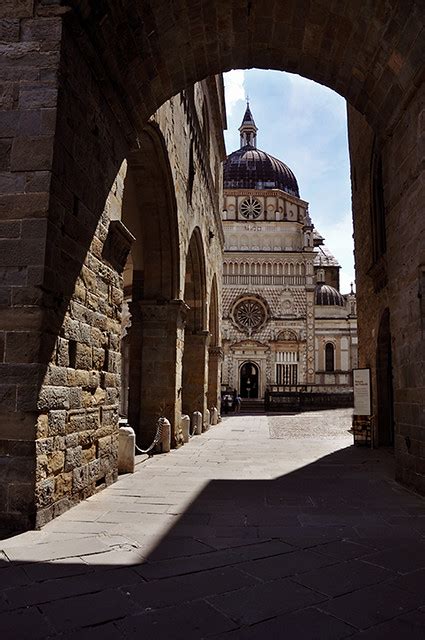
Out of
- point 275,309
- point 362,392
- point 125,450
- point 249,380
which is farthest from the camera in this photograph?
point 275,309

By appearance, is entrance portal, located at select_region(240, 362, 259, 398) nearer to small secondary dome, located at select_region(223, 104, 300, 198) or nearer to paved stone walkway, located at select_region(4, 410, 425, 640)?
small secondary dome, located at select_region(223, 104, 300, 198)

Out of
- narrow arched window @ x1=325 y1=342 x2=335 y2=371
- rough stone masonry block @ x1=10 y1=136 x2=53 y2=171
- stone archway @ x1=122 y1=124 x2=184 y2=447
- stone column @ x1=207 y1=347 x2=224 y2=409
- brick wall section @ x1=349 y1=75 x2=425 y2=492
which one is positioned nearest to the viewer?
rough stone masonry block @ x1=10 y1=136 x2=53 y2=171

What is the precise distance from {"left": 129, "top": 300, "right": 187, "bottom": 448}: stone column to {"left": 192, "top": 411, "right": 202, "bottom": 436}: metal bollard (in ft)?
11.8

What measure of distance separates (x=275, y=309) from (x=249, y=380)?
6.70m

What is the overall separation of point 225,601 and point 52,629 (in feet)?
3.07

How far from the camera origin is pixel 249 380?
4384 centimetres

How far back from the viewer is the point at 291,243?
47.5 meters

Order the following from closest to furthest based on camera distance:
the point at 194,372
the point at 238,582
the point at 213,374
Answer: the point at 238,582 → the point at 194,372 → the point at 213,374

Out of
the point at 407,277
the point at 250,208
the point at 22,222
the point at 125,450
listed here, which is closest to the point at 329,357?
the point at 250,208

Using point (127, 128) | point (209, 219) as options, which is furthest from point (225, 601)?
point (209, 219)

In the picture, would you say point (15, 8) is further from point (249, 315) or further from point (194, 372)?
point (249, 315)

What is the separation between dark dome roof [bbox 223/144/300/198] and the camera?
53000 mm

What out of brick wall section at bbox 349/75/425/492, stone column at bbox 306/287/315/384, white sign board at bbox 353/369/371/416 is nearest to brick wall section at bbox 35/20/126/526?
brick wall section at bbox 349/75/425/492

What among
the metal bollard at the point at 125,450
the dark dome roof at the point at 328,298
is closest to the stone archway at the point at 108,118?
the metal bollard at the point at 125,450
